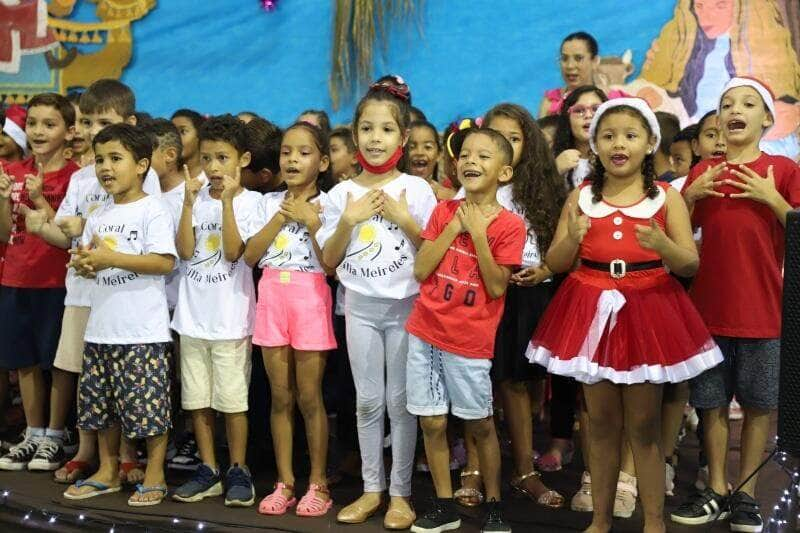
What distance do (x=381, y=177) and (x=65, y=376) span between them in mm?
1676

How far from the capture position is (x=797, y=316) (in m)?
2.68

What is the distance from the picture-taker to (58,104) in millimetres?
4336

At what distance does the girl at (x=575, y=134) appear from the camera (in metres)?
3.99

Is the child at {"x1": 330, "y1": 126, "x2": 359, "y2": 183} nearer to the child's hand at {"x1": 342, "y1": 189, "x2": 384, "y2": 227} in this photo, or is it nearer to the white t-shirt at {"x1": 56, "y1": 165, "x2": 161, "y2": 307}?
the white t-shirt at {"x1": 56, "y1": 165, "x2": 161, "y2": 307}

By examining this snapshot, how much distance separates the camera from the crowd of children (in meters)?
3.15

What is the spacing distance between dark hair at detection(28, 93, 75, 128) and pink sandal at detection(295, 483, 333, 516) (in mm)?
1958

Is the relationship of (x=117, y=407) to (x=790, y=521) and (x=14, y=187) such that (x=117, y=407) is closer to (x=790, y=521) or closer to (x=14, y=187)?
(x=14, y=187)

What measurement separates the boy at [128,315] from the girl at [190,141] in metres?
0.62

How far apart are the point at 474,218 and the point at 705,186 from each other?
774 millimetres

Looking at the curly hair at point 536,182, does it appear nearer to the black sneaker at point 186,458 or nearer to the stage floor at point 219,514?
the stage floor at point 219,514

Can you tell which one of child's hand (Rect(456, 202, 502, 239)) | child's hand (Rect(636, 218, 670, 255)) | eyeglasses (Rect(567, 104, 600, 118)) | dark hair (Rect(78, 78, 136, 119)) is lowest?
child's hand (Rect(636, 218, 670, 255))

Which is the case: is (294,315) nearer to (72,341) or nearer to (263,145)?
(263,145)

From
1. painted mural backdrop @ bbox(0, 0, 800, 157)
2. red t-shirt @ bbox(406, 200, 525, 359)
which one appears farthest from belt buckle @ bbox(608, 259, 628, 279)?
painted mural backdrop @ bbox(0, 0, 800, 157)

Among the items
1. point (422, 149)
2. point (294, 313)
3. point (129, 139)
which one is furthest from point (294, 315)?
point (422, 149)
